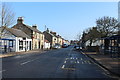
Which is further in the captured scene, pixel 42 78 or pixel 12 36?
pixel 12 36

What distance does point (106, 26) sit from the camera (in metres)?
43.1

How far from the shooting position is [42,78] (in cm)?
972

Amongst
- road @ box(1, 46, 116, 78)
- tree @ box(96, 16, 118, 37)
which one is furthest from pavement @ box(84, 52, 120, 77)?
tree @ box(96, 16, 118, 37)

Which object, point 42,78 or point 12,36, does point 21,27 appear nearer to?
point 12,36

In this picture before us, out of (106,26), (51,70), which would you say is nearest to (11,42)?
(106,26)

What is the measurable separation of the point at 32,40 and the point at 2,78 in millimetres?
48150

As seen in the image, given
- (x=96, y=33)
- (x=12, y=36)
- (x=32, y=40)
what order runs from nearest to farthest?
(x=12, y=36) → (x=96, y=33) → (x=32, y=40)

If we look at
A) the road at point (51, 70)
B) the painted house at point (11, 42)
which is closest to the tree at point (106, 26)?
the painted house at point (11, 42)

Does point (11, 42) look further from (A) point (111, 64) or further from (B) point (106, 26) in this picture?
(A) point (111, 64)

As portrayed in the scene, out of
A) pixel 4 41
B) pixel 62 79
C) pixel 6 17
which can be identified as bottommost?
pixel 62 79

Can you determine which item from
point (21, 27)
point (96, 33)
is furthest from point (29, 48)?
point (96, 33)

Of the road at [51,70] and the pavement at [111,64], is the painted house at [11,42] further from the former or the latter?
the pavement at [111,64]

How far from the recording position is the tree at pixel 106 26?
139 ft

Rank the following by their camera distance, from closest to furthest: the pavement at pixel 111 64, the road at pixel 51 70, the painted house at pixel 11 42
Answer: the road at pixel 51 70
the pavement at pixel 111 64
the painted house at pixel 11 42
